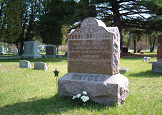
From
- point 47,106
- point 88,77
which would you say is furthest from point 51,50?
point 47,106

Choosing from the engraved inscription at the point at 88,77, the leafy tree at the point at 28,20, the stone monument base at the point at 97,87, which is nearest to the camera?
the stone monument base at the point at 97,87

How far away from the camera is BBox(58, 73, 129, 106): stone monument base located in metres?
3.76

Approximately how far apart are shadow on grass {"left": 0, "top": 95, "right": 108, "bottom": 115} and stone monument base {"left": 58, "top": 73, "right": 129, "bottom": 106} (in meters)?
0.20

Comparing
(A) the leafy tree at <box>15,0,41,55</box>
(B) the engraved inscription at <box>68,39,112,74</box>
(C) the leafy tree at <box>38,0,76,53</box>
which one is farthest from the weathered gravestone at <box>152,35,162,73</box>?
(A) the leafy tree at <box>15,0,41,55</box>

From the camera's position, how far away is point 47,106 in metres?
3.89

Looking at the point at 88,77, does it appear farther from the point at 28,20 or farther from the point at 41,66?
the point at 28,20

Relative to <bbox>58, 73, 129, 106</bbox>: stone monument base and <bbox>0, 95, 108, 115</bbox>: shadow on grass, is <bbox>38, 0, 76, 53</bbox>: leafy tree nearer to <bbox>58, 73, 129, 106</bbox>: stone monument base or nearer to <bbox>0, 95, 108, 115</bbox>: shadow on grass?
<bbox>58, 73, 129, 106</bbox>: stone monument base

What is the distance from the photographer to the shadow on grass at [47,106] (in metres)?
3.63

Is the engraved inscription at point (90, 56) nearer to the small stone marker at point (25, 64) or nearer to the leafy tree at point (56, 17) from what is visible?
the small stone marker at point (25, 64)

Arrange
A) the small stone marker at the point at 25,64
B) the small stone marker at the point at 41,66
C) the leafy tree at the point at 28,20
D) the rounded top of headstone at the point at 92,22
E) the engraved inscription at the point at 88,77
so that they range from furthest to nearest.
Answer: the leafy tree at the point at 28,20 → the small stone marker at the point at 25,64 → the small stone marker at the point at 41,66 → the rounded top of headstone at the point at 92,22 → the engraved inscription at the point at 88,77

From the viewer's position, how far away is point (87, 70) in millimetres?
4336

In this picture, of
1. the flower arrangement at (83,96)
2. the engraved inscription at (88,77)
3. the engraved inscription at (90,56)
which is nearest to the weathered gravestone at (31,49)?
the engraved inscription at (90,56)

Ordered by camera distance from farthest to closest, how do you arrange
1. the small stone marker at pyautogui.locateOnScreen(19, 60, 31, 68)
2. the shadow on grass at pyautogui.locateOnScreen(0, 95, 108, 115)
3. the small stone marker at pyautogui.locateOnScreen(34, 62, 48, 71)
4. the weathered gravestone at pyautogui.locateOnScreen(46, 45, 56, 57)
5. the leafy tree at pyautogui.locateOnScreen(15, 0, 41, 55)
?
the leafy tree at pyautogui.locateOnScreen(15, 0, 41, 55)
the weathered gravestone at pyautogui.locateOnScreen(46, 45, 56, 57)
the small stone marker at pyautogui.locateOnScreen(19, 60, 31, 68)
the small stone marker at pyautogui.locateOnScreen(34, 62, 48, 71)
the shadow on grass at pyautogui.locateOnScreen(0, 95, 108, 115)

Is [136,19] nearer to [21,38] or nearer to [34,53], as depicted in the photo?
[34,53]
